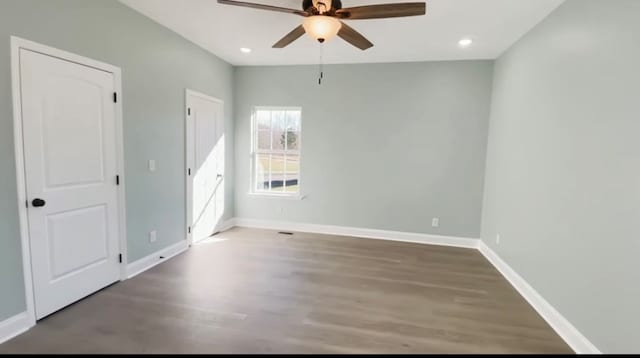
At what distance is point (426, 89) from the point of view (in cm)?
450

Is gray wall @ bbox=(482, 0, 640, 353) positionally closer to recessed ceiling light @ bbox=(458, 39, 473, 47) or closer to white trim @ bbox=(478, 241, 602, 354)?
white trim @ bbox=(478, 241, 602, 354)

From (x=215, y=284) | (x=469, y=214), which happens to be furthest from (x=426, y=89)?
(x=215, y=284)

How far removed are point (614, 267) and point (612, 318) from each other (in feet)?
1.03

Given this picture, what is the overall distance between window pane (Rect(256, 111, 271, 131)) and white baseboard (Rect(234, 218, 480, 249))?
1.64 meters

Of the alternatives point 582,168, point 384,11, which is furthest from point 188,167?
point 582,168

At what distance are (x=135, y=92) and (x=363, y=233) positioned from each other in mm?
3633

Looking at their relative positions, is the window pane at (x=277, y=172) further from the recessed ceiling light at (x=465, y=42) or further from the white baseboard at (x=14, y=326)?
the white baseboard at (x=14, y=326)

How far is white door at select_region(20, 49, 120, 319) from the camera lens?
7.49 ft

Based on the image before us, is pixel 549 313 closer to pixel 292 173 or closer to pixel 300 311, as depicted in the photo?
pixel 300 311

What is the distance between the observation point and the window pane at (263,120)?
17.3 ft

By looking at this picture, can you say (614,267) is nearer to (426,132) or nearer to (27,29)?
(426,132)

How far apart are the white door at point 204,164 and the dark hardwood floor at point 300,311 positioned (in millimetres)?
658

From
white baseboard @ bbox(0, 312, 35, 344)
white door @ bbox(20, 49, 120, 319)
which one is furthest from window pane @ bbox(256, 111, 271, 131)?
white baseboard @ bbox(0, 312, 35, 344)

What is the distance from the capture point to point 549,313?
256cm
